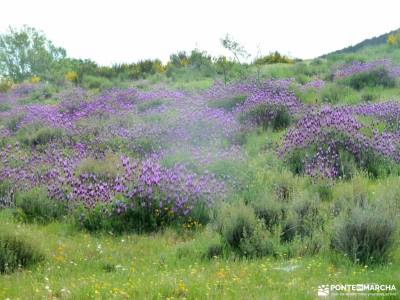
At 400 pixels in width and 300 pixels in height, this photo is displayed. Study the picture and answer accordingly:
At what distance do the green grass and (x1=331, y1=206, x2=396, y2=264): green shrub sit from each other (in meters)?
0.16

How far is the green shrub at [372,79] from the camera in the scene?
50.1 feet

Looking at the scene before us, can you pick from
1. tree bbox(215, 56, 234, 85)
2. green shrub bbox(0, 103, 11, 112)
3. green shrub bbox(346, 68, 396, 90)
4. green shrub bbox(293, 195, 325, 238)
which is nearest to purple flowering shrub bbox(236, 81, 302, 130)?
green shrub bbox(346, 68, 396, 90)

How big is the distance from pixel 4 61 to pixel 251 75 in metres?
30.4

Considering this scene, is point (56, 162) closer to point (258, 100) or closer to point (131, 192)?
point (131, 192)

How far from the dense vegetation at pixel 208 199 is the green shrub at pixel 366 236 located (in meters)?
0.01

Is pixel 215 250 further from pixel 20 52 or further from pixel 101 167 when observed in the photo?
pixel 20 52

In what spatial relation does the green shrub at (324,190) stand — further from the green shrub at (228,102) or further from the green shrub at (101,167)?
the green shrub at (228,102)

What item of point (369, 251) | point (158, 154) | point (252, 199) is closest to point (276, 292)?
point (369, 251)

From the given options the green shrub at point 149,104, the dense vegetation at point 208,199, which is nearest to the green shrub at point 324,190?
the dense vegetation at point 208,199

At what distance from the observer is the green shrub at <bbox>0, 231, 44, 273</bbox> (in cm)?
557

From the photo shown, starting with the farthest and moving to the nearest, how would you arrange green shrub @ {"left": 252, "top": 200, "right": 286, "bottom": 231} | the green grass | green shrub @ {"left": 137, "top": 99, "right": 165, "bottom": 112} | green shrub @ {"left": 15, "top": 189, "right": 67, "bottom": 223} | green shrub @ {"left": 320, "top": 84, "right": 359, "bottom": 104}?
green shrub @ {"left": 137, "top": 99, "right": 165, "bottom": 112} < green shrub @ {"left": 320, "top": 84, "right": 359, "bottom": 104} < green shrub @ {"left": 15, "top": 189, "right": 67, "bottom": 223} < green shrub @ {"left": 252, "top": 200, "right": 286, "bottom": 231} < the green grass

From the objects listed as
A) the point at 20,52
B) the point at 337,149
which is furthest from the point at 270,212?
the point at 20,52

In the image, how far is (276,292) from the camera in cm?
436

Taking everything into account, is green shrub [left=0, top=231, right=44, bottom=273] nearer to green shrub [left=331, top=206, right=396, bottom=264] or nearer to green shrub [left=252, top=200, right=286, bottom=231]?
green shrub [left=252, top=200, right=286, bottom=231]
